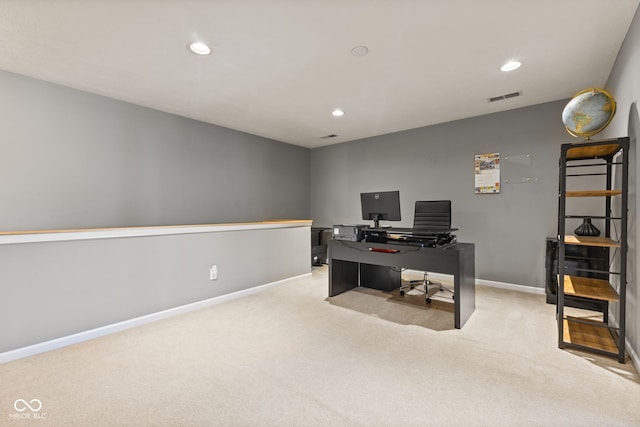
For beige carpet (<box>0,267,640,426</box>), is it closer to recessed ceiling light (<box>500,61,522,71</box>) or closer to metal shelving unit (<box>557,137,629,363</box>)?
A: metal shelving unit (<box>557,137,629,363</box>)

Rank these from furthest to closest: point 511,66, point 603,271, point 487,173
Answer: point 487,173 → point 511,66 → point 603,271

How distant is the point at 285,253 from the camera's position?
4.25m

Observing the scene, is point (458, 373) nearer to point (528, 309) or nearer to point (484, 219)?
point (528, 309)

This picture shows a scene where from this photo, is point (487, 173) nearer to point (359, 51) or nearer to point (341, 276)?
point (341, 276)

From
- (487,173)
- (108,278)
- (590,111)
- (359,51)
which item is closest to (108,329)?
(108,278)

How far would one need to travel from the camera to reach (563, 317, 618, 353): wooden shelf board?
7.04ft

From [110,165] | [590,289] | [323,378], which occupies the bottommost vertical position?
[323,378]

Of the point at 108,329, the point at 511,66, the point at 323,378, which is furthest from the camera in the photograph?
the point at 511,66

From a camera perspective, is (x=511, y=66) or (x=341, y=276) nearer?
(x=511, y=66)

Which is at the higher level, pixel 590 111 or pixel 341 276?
pixel 590 111

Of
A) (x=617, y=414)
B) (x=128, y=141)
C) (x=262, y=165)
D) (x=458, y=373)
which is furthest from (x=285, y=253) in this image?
(x=617, y=414)

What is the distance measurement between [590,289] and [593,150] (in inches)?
44.4

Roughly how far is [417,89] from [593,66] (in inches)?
62.6

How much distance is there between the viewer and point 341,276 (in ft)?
12.2
